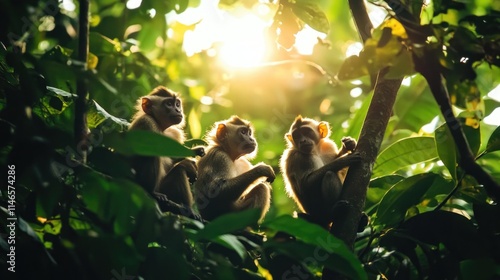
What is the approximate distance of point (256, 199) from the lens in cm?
745

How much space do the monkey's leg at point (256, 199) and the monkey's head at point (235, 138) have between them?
60cm

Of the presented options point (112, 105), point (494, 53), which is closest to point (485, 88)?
point (494, 53)

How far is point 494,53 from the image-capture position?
3734 millimetres

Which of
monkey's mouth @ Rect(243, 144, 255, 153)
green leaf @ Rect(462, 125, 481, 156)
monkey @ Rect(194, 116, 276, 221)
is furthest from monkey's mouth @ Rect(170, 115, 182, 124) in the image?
green leaf @ Rect(462, 125, 481, 156)

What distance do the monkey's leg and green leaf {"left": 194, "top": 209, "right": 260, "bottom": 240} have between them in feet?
14.2

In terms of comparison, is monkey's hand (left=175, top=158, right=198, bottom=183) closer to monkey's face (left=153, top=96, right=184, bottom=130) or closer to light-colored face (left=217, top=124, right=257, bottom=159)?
monkey's face (left=153, top=96, right=184, bottom=130)

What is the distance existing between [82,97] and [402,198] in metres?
3.06

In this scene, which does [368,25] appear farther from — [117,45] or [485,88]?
[117,45]

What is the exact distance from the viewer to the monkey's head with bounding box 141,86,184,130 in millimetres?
7262

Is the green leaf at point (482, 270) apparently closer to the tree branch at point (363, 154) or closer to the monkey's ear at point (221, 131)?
the tree branch at point (363, 154)

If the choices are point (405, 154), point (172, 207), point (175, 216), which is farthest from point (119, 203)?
point (405, 154)

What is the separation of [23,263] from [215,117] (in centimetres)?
797

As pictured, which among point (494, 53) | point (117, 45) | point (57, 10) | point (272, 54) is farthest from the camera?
point (272, 54)

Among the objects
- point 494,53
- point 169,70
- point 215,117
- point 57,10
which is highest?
point 57,10
